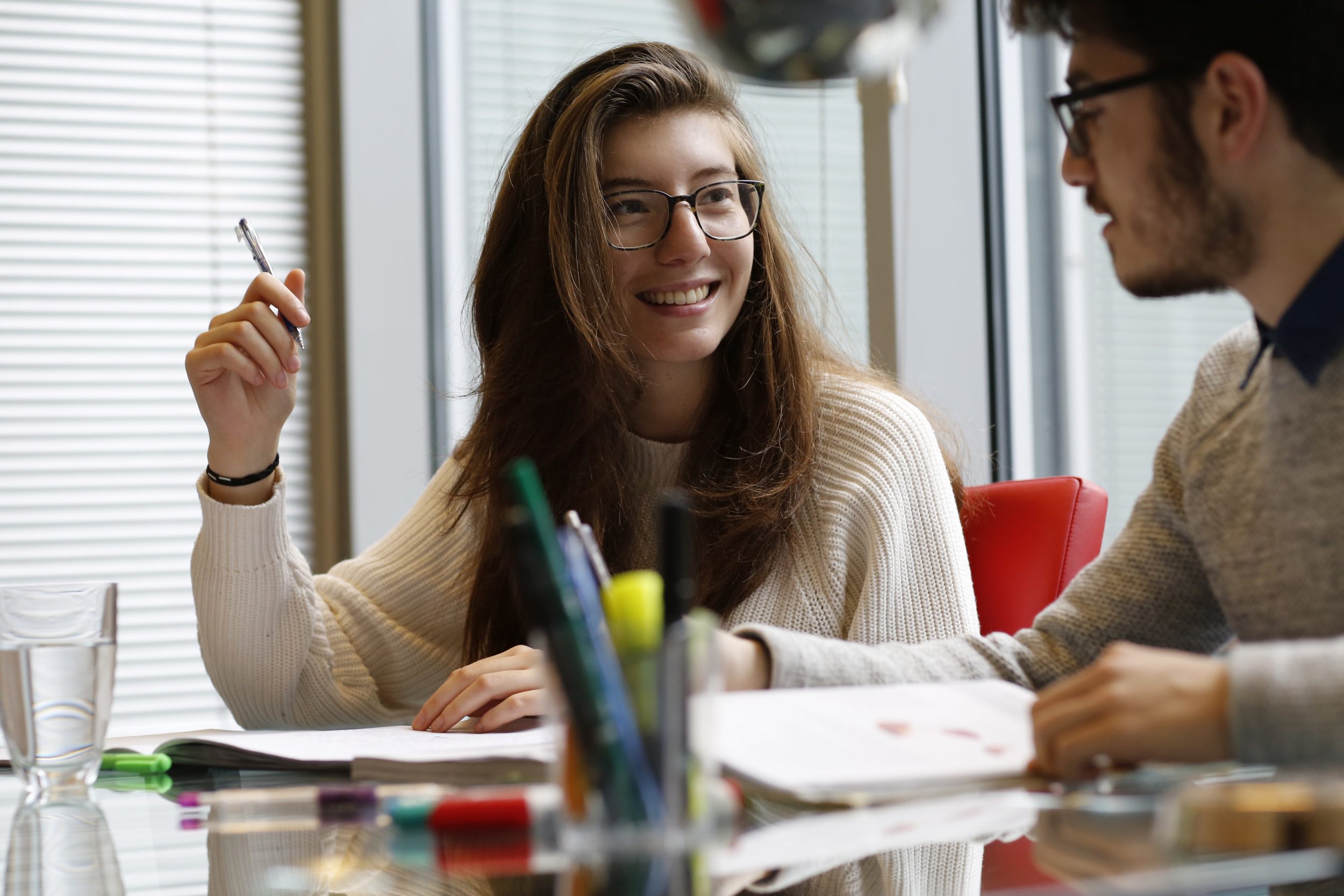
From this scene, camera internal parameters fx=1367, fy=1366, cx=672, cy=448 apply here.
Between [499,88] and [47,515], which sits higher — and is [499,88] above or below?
above

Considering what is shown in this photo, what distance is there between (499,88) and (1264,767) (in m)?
2.90

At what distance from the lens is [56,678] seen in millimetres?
914

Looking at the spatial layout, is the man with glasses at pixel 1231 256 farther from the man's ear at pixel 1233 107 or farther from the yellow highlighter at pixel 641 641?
the yellow highlighter at pixel 641 641

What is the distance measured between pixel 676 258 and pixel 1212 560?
0.85 meters

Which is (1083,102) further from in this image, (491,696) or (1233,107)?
(491,696)

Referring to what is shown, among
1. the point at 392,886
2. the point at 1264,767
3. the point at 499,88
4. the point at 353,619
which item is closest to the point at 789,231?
the point at 353,619

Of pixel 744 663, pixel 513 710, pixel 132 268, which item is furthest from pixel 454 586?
pixel 132 268

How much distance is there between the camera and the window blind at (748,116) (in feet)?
7.98

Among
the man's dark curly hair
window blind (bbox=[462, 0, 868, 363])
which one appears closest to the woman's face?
window blind (bbox=[462, 0, 868, 363])

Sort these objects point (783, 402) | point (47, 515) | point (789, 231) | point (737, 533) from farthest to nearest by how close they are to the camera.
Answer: point (47, 515), point (789, 231), point (783, 402), point (737, 533)

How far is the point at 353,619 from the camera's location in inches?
68.7

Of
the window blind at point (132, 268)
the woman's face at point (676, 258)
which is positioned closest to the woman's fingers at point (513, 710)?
the woman's face at point (676, 258)

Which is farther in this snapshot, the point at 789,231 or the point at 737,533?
the point at 789,231

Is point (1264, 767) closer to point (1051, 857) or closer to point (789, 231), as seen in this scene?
point (1051, 857)
